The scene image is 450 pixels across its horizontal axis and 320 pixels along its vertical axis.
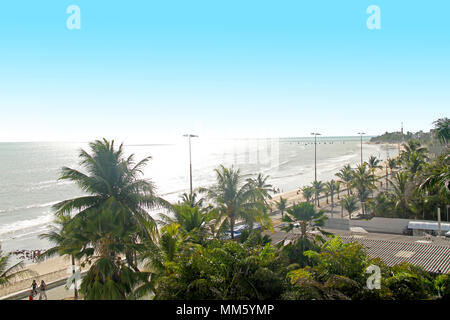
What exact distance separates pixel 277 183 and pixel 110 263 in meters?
79.6

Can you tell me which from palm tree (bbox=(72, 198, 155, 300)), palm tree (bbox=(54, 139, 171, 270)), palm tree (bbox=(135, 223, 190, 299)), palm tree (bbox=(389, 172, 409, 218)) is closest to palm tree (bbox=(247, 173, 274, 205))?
palm tree (bbox=(54, 139, 171, 270))

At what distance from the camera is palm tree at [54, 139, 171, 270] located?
11.7 m

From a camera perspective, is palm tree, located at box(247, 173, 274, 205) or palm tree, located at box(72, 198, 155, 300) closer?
palm tree, located at box(72, 198, 155, 300)

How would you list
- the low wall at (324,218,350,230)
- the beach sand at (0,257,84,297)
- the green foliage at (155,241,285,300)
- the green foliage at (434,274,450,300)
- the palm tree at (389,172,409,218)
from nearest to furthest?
the green foliage at (155,241,285,300) < the green foliage at (434,274,450,300) < the beach sand at (0,257,84,297) < the low wall at (324,218,350,230) < the palm tree at (389,172,409,218)

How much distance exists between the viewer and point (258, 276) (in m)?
9.41

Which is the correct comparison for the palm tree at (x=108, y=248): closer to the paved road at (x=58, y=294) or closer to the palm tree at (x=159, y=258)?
the palm tree at (x=159, y=258)

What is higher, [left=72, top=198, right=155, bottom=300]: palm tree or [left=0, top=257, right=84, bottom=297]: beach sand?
[left=72, top=198, right=155, bottom=300]: palm tree

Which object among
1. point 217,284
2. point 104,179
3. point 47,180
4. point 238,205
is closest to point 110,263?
point 104,179

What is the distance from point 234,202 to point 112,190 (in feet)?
33.6

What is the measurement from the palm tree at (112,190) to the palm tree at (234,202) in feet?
28.2

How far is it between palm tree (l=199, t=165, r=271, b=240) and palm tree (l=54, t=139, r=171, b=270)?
860 cm

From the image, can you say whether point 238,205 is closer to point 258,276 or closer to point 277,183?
point 258,276

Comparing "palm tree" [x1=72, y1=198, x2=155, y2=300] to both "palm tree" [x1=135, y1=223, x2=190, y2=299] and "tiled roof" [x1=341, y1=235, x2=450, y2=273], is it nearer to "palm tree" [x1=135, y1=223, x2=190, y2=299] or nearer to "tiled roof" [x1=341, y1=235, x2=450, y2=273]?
"palm tree" [x1=135, y1=223, x2=190, y2=299]

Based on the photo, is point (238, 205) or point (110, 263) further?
point (238, 205)
